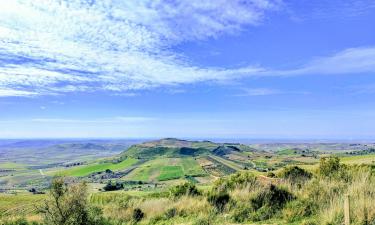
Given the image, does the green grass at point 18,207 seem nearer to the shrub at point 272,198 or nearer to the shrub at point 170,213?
the shrub at point 170,213

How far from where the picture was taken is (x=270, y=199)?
13.1m

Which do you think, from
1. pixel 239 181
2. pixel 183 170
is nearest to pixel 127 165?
pixel 183 170

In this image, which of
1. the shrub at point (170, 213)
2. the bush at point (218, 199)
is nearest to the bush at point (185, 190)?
the bush at point (218, 199)

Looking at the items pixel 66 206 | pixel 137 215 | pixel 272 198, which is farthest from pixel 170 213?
pixel 66 206

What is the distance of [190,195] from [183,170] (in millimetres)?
120810

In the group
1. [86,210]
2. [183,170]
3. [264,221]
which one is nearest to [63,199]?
[86,210]

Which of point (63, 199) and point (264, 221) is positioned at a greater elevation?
point (63, 199)

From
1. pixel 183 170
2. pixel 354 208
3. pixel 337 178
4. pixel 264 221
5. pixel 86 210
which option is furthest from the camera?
pixel 183 170

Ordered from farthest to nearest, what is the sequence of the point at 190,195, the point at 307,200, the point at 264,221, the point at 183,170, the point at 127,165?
the point at 127,165
the point at 183,170
the point at 190,195
the point at 307,200
the point at 264,221

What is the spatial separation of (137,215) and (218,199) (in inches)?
110

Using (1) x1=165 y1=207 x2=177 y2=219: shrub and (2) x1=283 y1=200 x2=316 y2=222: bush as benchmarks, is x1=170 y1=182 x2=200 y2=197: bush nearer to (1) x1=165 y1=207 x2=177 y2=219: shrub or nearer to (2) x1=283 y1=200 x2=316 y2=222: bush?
(1) x1=165 y1=207 x2=177 y2=219: shrub

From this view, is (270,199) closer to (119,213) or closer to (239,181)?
(239,181)

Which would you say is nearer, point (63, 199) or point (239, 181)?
point (63, 199)

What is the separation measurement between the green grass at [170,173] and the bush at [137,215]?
106242 mm
